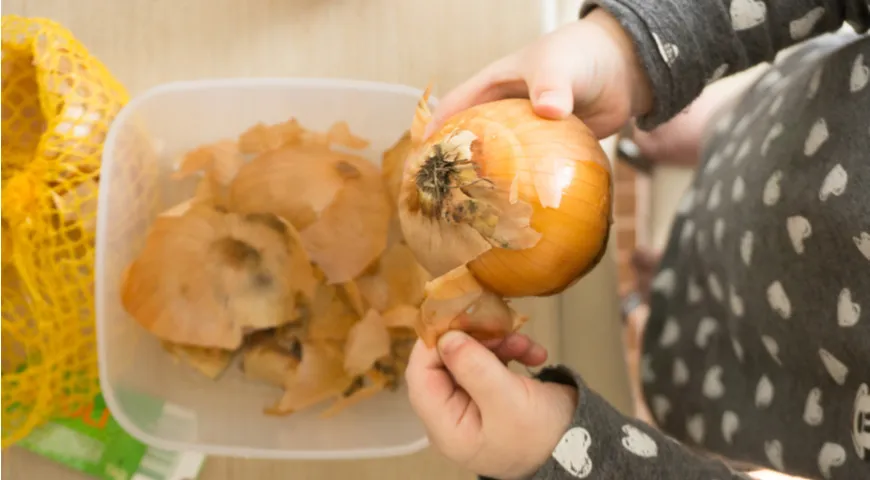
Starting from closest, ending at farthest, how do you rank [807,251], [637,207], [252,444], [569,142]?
[569,142] → [807,251] → [252,444] → [637,207]

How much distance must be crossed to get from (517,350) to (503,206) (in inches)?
5.0

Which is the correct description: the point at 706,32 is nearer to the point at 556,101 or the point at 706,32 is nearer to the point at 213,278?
the point at 556,101

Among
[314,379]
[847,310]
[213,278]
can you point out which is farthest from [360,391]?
[847,310]

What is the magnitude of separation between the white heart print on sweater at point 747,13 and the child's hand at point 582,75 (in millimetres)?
72

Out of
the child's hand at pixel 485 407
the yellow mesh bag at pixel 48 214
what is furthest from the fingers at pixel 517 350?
the yellow mesh bag at pixel 48 214

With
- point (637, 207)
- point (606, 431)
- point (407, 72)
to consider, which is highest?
point (407, 72)

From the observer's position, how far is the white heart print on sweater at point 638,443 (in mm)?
442

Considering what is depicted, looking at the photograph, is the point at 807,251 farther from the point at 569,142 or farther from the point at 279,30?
A: the point at 279,30

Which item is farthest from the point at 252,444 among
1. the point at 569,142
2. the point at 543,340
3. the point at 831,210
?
the point at 831,210

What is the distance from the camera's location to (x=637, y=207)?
37.0 inches

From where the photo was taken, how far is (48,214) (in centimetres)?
56

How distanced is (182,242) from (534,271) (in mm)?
324

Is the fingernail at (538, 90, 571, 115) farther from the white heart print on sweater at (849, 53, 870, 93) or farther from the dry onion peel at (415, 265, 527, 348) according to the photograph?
the white heart print on sweater at (849, 53, 870, 93)

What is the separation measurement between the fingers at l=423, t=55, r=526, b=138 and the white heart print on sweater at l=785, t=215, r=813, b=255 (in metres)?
0.23
